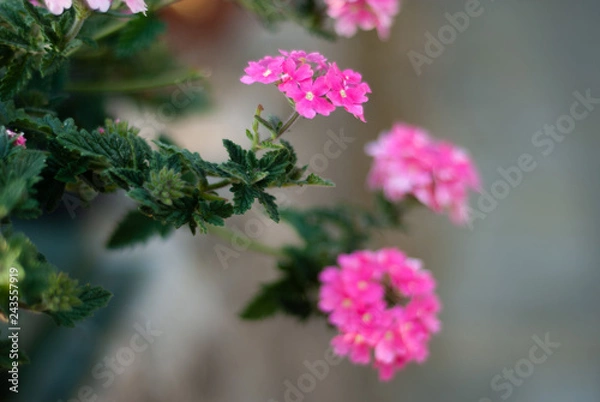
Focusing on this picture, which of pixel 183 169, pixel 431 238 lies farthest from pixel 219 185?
pixel 431 238

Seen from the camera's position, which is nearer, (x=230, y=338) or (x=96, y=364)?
(x=96, y=364)

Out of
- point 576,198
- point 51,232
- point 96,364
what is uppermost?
point 576,198

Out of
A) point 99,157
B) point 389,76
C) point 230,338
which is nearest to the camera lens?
point 99,157

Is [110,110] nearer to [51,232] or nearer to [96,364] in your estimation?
[51,232]

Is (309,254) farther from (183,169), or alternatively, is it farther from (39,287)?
(39,287)

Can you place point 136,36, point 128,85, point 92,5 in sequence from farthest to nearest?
1. point 128,85
2. point 136,36
3. point 92,5

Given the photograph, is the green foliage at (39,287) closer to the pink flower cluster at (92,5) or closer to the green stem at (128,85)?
the pink flower cluster at (92,5)

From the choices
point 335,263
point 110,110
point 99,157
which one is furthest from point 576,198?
point 99,157
